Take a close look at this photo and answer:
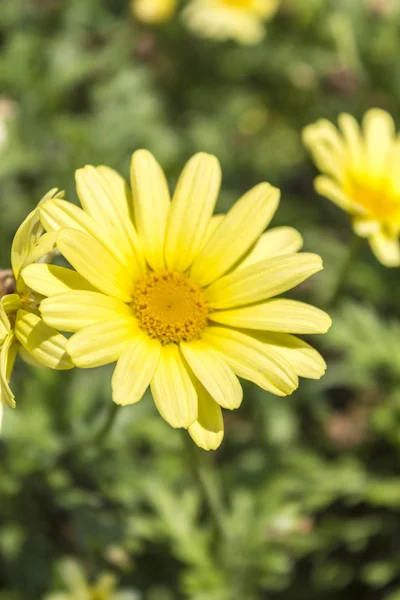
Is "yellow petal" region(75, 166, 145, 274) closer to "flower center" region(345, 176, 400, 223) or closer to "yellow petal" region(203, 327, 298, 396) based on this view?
"yellow petal" region(203, 327, 298, 396)

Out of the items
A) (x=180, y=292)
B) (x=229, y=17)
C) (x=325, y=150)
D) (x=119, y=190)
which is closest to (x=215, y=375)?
(x=180, y=292)

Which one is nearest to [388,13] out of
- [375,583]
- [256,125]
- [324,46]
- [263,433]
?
[324,46]

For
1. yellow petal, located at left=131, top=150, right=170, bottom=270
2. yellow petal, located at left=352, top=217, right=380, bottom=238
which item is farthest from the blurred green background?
yellow petal, located at left=131, top=150, right=170, bottom=270

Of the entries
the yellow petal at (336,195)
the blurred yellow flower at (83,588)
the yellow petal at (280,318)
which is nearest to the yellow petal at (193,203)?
the yellow petal at (280,318)

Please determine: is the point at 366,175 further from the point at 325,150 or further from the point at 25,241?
the point at 25,241

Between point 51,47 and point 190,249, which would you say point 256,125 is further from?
point 190,249

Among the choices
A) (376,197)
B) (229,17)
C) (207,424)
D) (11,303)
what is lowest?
(207,424)

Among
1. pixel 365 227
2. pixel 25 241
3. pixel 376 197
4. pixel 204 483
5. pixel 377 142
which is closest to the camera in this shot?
pixel 25 241
